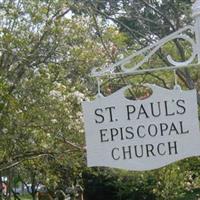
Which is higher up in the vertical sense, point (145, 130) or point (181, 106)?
point (181, 106)

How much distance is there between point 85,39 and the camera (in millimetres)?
10023

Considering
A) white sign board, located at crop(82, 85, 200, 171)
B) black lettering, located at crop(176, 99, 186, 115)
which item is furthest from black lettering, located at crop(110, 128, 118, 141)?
black lettering, located at crop(176, 99, 186, 115)

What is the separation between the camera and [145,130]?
13.1 ft

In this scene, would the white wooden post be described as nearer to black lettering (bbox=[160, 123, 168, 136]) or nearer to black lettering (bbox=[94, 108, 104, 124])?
black lettering (bbox=[160, 123, 168, 136])

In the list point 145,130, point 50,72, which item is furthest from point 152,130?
point 50,72

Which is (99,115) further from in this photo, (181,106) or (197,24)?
(197,24)

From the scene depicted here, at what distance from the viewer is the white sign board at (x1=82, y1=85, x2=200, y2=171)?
13.0ft

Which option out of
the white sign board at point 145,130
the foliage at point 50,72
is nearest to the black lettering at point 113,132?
the white sign board at point 145,130

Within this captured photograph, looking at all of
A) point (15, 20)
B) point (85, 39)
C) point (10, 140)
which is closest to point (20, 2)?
point (15, 20)

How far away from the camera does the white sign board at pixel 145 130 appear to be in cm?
398

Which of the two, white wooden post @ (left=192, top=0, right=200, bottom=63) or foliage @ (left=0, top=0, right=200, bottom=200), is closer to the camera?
white wooden post @ (left=192, top=0, right=200, bottom=63)

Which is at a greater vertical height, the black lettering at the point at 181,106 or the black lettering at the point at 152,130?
the black lettering at the point at 181,106

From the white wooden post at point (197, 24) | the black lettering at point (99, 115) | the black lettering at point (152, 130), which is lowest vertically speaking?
the black lettering at point (152, 130)

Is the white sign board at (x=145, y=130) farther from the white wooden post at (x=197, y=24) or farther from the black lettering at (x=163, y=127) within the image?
the white wooden post at (x=197, y=24)
